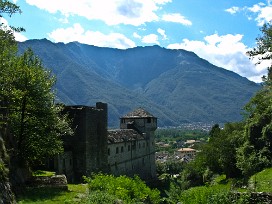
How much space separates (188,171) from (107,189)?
145 ft

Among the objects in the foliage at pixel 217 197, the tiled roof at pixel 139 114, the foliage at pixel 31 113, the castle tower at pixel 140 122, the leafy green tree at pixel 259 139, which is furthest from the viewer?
the tiled roof at pixel 139 114

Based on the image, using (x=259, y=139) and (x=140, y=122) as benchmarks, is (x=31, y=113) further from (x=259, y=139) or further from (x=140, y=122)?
(x=140, y=122)

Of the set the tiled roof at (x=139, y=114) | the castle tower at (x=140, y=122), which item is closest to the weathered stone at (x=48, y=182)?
the castle tower at (x=140, y=122)

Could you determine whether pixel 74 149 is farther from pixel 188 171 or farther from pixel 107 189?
pixel 188 171

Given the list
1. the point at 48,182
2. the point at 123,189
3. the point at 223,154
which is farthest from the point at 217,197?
the point at 223,154

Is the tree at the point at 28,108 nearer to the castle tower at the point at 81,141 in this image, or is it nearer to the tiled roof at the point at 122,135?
the castle tower at the point at 81,141

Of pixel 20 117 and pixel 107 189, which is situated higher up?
pixel 20 117

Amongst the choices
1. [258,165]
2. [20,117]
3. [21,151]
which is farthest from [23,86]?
[258,165]

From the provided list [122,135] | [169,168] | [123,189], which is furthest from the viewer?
[169,168]

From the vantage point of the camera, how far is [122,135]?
67.6 m

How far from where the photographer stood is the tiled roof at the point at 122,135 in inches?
2453

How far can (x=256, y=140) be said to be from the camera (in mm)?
38344

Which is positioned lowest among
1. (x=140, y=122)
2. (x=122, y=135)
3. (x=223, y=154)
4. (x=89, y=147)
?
(x=223, y=154)

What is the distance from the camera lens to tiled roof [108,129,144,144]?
62297 millimetres
